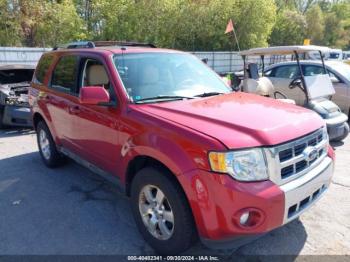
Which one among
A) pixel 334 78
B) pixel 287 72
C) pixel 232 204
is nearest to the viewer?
pixel 232 204

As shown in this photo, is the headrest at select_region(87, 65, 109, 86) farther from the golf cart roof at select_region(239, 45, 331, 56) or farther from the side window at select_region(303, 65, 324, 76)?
the side window at select_region(303, 65, 324, 76)

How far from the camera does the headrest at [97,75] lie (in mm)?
3871

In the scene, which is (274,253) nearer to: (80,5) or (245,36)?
(80,5)

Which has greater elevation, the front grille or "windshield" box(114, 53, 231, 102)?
"windshield" box(114, 53, 231, 102)

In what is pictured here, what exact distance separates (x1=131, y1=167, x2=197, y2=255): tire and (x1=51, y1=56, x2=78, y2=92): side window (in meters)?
1.86

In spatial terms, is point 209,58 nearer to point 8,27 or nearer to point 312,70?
point 8,27

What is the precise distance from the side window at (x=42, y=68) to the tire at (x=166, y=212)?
2.92m

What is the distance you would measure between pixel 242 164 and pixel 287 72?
6.88 metres

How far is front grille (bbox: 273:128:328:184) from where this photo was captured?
8.73 ft

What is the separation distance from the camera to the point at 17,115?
784 cm

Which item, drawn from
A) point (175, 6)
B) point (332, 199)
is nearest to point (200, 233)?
point (332, 199)

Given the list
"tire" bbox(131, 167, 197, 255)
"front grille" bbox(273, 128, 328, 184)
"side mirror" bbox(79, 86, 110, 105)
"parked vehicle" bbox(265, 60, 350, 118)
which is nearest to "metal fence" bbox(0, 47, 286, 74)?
"parked vehicle" bbox(265, 60, 350, 118)

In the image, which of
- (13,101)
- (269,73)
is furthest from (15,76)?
(269,73)

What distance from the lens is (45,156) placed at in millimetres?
5539
